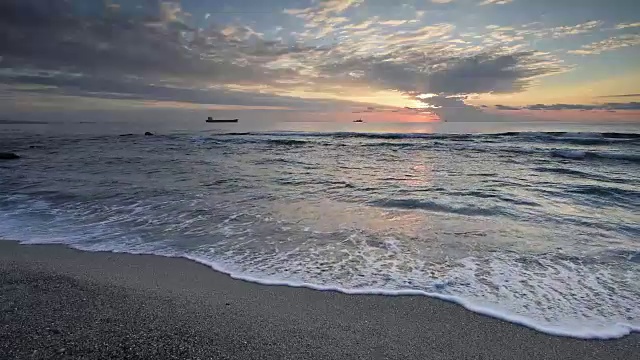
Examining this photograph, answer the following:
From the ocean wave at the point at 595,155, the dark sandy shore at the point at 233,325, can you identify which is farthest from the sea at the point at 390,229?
the ocean wave at the point at 595,155

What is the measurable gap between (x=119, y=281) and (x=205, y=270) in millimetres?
903

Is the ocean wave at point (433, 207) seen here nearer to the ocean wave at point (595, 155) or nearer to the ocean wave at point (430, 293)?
the ocean wave at point (430, 293)

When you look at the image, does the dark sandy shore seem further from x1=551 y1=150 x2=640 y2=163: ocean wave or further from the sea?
x1=551 y1=150 x2=640 y2=163: ocean wave

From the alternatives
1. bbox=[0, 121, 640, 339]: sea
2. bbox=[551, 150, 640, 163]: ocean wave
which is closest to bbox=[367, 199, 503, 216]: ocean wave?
bbox=[0, 121, 640, 339]: sea

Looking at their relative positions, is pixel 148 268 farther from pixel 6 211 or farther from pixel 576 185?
pixel 576 185

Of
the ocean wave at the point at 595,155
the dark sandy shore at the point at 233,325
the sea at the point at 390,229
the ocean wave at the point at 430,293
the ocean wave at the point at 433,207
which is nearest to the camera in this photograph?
the dark sandy shore at the point at 233,325

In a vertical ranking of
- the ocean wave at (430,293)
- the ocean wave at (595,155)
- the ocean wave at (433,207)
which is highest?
the ocean wave at (595,155)

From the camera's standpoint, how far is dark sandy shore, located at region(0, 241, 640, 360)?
2.66 meters

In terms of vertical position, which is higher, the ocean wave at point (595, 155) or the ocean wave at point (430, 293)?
the ocean wave at point (595, 155)

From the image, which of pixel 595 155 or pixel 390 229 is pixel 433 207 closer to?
pixel 390 229

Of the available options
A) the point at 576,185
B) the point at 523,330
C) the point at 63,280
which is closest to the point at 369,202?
the point at 523,330

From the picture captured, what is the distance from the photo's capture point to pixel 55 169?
13.9 metres

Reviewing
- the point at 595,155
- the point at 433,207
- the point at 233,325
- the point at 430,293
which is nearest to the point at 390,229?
the point at 433,207

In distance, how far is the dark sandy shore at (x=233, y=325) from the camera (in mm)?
2656
